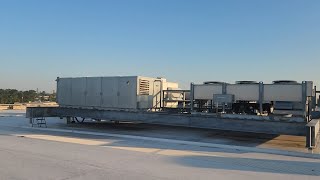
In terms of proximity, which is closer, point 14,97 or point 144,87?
point 144,87

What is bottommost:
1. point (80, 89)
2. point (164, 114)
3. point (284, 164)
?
point (284, 164)

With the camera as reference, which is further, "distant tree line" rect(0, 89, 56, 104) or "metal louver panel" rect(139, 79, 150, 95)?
"distant tree line" rect(0, 89, 56, 104)

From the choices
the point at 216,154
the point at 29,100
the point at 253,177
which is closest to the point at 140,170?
the point at 253,177

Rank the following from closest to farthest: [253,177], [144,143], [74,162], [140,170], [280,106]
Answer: [253,177] → [140,170] → [74,162] → [144,143] → [280,106]

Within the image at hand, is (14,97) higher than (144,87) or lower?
lower

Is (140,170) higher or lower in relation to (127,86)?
lower

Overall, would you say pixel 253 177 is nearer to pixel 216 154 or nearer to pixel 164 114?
pixel 216 154

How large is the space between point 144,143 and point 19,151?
5.03 meters

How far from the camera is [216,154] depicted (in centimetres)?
1201

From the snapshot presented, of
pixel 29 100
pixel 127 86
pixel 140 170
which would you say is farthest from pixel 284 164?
pixel 29 100

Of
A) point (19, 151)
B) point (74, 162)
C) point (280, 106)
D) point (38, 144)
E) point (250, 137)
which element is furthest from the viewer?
point (250, 137)

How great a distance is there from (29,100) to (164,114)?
53.3 metres

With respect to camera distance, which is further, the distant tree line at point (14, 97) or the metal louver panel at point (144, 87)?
the distant tree line at point (14, 97)

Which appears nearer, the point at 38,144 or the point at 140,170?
the point at 140,170
